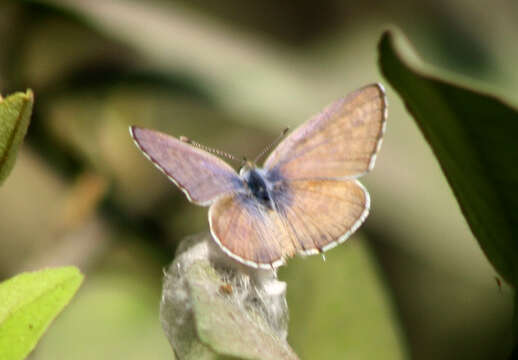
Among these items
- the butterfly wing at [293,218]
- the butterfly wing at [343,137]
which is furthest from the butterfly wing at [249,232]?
the butterfly wing at [343,137]

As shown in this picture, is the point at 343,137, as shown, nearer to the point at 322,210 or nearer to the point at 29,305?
the point at 322,210

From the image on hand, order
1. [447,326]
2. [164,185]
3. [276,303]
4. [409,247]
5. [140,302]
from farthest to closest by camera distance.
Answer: [447,326] < [409,247] < [164,185] < [140,302] < [276,303]

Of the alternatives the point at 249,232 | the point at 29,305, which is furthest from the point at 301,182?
the point at 29,305

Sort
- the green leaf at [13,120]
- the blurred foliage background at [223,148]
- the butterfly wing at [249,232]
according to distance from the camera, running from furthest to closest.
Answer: the blurred foliage background at [223,148] → the butterfly wing at [249,232] → the green leaf at [13,120]

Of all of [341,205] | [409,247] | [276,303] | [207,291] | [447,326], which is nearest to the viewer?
[207,291]

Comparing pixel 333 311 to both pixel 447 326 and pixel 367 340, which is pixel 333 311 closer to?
pixel 367 340

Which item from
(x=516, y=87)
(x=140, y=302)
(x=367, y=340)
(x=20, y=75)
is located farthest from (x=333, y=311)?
(x=516, y=87)

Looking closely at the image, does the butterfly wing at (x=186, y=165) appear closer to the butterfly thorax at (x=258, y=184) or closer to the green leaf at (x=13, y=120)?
the butterfly thorax at (x=258, y=184)
